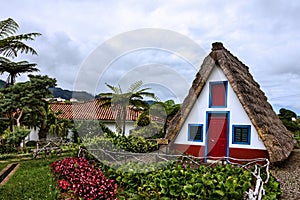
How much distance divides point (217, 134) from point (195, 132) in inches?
34.1

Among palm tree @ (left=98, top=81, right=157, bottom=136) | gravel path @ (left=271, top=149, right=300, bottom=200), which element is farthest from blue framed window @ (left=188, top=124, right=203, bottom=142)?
palm tree @ (left=98, top=81, right=157, bottom=136)

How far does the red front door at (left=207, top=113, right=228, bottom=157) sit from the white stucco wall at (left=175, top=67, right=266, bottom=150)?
193 millimetres

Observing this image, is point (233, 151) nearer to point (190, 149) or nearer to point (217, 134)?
point (217, 134)

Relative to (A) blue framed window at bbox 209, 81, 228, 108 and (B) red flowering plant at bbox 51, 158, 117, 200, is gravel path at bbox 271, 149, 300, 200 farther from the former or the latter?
(B) red flowering plant at bbox 51, 158, 117, 200

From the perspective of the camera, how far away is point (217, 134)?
34.5 feet

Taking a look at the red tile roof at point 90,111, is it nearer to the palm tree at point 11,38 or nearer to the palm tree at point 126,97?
the palm tree at point 126,97

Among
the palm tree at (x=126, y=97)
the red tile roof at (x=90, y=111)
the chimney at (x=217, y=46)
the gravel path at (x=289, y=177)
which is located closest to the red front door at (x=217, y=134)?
the gravel path at (x=289, y=177)

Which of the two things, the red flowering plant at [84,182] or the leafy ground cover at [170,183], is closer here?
the leafy ground cover at [170,183]

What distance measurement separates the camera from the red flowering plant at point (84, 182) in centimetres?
600

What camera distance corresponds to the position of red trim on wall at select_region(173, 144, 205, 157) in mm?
10762

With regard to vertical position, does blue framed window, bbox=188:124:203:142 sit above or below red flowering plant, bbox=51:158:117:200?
above

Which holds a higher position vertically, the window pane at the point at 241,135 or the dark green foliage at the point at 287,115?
the dark green foliage at the point at 287,115

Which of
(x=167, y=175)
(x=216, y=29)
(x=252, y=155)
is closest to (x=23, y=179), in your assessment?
(x=167, y=175)

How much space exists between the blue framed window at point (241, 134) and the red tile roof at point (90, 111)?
12.0m
